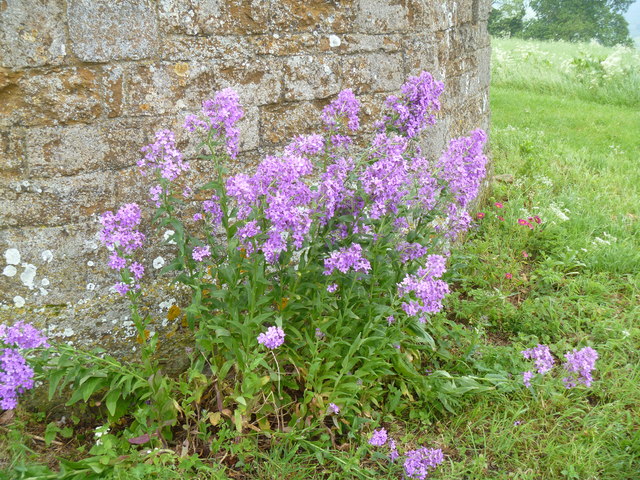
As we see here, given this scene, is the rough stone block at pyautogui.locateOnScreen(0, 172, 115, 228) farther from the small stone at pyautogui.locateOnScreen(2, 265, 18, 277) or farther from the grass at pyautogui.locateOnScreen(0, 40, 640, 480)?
the grass at pyautogui.locateOnScreen(0, 40, 640, 480)

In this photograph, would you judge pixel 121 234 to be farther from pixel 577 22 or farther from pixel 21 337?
pixel 577 22

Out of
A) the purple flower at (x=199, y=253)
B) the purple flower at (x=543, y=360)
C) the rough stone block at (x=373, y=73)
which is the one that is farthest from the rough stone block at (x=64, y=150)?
the purple flower at (x=543, y=360)

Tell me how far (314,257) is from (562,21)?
41914mm

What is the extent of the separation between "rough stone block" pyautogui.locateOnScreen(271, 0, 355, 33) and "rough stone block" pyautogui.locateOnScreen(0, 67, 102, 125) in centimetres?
101

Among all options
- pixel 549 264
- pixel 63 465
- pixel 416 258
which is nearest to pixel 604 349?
pixel 549 264

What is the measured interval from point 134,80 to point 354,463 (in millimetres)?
2139

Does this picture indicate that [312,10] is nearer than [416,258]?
No

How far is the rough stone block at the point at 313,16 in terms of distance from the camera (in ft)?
9.33

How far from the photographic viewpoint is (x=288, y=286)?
2652 mm

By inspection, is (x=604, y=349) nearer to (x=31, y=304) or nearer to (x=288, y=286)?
(x=288, y=286)

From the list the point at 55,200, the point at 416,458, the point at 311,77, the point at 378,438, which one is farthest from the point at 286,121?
the point at 416,458

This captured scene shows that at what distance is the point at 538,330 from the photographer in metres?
3.66

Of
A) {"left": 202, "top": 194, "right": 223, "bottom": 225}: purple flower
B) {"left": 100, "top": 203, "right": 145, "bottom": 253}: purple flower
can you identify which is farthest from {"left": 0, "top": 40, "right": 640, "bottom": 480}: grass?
{"left": 202, "top": 194, "right": 223, "bottom": 225}: purple flower

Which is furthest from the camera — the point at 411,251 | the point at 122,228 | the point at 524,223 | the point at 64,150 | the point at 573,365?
the point at 524,223
